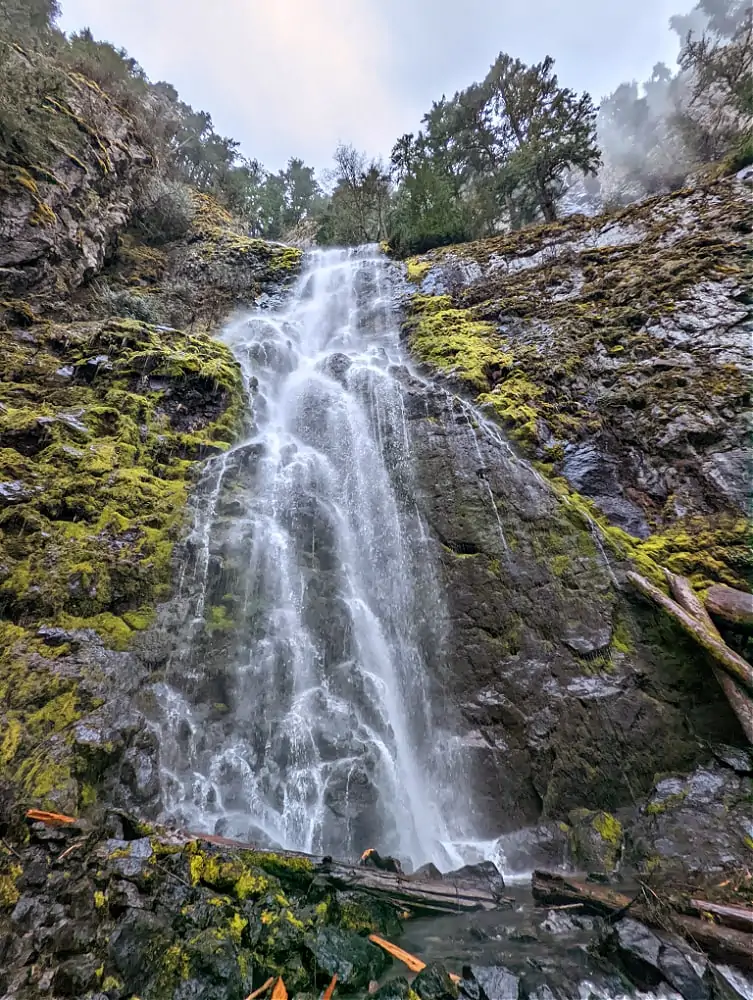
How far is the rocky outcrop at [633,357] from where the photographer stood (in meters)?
8.22

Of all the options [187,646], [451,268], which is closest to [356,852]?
[187,646]

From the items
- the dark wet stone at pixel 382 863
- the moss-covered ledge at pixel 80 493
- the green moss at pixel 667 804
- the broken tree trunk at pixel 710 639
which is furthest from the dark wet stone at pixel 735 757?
the moss-covered ledge at pixel 80 493

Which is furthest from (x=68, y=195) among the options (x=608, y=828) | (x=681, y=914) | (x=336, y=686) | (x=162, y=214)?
(x=681, y=914)

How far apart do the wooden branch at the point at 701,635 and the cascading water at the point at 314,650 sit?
10.3ft

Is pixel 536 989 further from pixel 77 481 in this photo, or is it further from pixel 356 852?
pixel 77 481

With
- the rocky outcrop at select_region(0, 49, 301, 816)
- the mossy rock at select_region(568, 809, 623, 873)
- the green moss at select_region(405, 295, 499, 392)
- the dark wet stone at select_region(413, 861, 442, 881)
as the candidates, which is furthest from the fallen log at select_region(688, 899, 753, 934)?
the green moss at select_region(405, 295, 499, 392)

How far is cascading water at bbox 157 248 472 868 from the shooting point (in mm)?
5863

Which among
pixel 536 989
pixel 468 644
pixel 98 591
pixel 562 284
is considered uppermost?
pixel 562 284

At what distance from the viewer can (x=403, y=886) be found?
439cm

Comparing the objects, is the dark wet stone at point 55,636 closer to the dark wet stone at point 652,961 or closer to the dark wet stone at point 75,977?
the dark wet stone at point 75,977

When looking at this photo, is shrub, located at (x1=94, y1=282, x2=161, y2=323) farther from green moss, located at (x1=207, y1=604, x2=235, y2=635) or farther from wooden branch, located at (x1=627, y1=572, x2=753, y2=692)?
wooden branch, located at (x1=627, y1=572, x2=753, y2=692)

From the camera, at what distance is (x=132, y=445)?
886 centimetres

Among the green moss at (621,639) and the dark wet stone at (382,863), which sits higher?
the green moss at (621,639)

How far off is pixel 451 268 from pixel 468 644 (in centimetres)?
1380
